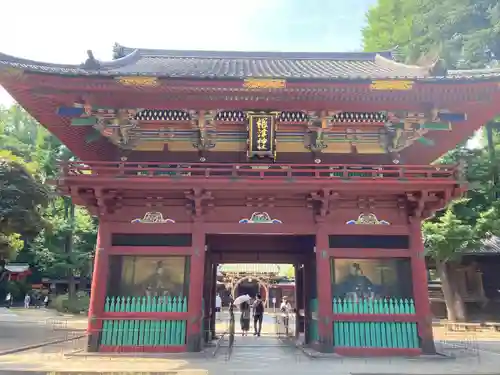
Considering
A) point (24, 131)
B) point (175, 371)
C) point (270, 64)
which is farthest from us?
point (24, 131)

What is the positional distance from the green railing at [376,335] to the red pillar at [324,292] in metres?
0.24

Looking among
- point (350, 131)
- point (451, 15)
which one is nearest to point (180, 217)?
point (350, 131)

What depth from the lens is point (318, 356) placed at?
36.3ft

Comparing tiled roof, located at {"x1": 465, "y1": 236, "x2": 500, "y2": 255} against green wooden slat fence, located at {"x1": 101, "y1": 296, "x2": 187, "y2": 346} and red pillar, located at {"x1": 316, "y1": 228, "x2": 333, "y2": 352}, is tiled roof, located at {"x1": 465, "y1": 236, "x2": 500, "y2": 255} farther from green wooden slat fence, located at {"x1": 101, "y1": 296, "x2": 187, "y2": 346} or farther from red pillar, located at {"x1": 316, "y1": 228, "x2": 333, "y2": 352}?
green wooden slat fence, located at {"x1": 101, "y1": 296, "x2": 187, "y2": 346}

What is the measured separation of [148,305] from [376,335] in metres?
6.36

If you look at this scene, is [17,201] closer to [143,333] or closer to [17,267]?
[143,333]

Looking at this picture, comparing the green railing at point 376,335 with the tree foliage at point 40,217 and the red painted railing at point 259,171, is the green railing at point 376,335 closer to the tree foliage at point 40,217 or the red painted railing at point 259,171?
the red painted railing at point 259,171

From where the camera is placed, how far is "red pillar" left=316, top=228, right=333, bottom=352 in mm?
11484

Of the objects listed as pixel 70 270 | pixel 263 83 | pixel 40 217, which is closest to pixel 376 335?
pixel 263 83

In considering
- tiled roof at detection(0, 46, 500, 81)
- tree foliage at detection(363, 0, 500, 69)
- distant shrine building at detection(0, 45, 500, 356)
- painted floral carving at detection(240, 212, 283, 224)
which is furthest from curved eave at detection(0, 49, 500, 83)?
tree foliage at detection(363, 0, 500, 69)

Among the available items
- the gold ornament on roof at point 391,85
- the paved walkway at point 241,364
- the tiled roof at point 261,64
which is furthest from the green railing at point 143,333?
the gold ornament on roof at point 391,85

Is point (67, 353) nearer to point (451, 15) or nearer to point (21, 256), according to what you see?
point (451, 15)

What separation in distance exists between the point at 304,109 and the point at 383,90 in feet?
7.26

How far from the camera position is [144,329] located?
1158cm
